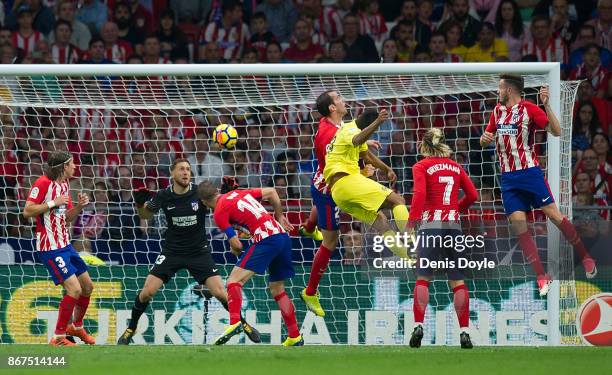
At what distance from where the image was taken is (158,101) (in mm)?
13859

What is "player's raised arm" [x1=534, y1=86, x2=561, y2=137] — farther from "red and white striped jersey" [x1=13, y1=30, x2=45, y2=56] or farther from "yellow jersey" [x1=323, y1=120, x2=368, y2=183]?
"red and white striped jersey" [x1=13, y1=30, x2=45, y2=56]

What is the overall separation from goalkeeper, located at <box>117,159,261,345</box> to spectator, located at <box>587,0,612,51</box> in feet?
23.8

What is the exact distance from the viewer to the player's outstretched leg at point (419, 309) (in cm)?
1034

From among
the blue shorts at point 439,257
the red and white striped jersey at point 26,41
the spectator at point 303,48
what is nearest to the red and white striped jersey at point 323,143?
the blue shorts at point 439,257

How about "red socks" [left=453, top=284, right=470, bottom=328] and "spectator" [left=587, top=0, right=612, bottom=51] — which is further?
"spectator" [left=587, top=0, right=612, bottom=51]

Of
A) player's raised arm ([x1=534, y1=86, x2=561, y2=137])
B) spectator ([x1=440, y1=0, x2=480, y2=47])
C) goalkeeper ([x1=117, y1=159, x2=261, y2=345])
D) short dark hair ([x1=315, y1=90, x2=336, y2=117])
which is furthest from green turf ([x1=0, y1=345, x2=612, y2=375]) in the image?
spectator ([x1=440, y1=0, x2=480, y2=47])

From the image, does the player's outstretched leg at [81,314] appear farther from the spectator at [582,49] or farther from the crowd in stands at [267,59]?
the spectator at [582,49]

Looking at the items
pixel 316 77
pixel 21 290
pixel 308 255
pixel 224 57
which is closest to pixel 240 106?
pixel 316 77

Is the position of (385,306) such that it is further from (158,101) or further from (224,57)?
(224,57)

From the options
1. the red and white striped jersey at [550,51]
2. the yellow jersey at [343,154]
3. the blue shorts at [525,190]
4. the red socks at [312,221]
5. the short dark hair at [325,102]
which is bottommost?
the red socks at [312,221]

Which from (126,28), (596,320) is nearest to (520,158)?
(596,320)

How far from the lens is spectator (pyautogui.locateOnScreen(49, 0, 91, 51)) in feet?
57.2

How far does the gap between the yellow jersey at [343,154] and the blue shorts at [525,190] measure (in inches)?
56.6

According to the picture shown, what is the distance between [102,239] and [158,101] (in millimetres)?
1671
